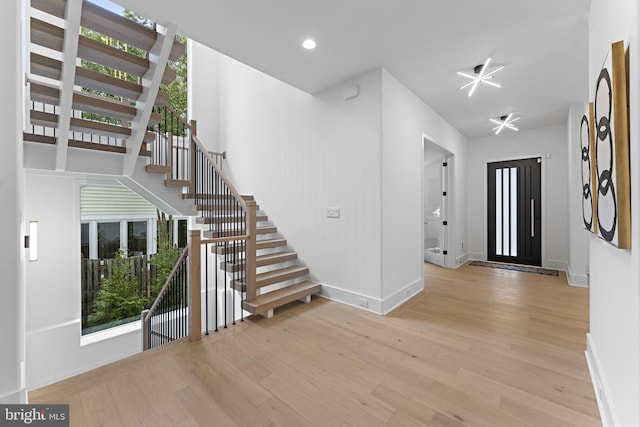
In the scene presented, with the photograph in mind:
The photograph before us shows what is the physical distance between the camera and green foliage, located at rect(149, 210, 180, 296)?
17.5ft

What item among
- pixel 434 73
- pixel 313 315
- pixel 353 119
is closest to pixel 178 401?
pixel 313 315

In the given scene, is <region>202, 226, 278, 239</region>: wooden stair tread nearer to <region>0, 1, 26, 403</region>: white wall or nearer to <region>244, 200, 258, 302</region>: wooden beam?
<region>244, 200, 258, 302</region>: wooden beam

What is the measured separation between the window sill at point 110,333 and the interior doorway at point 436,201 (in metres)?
5.37

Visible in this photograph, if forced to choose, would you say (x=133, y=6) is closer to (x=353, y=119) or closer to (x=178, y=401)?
(x=353, y=119)

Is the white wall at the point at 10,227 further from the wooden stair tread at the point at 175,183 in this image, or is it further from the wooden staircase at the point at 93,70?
the wooden stair tread at the point at 175,183

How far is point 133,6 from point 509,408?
3.85 m

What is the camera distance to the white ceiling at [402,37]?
220 cm

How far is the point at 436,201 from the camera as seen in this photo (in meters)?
6.52

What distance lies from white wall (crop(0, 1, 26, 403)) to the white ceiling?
40.9 inches

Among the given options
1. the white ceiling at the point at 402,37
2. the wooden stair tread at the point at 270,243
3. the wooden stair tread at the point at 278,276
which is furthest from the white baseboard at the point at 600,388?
the wooden stair tread at the point at 270,243

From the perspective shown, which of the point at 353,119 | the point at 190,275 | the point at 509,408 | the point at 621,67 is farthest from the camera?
the point at 353,119

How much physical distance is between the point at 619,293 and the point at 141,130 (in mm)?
4282

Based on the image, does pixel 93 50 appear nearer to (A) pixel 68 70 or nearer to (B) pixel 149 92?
(A) pixel 68 70

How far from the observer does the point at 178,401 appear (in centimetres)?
172
